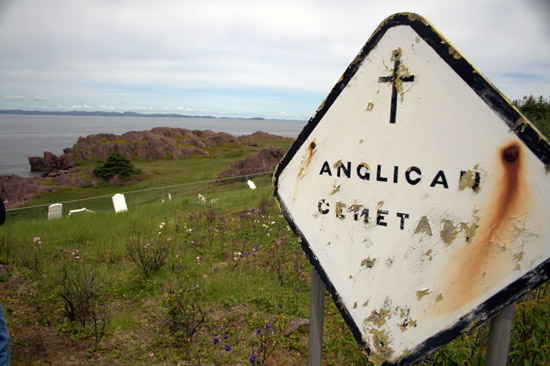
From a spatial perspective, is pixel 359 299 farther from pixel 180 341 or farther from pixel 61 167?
pixel 61 167

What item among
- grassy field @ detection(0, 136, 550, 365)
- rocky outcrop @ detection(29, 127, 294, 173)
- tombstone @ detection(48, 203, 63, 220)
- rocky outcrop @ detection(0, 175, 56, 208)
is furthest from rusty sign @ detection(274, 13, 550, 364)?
rocky outcrop @ detection(29, 127, 294, 173)

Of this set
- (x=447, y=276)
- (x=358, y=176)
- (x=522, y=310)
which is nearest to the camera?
(x=447, y=276)

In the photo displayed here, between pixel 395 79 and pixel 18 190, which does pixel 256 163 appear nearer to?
pixel 18 190

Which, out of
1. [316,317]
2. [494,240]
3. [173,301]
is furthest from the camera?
[173,301]

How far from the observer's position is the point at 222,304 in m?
4.31

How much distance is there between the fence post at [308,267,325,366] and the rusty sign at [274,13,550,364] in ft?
0.36

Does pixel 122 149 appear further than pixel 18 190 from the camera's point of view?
Yes

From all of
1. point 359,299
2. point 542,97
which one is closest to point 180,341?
point 359,299

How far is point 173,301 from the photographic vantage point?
395cm

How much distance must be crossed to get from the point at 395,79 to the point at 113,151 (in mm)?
48257

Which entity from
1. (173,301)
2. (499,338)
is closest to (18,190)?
(173,301)

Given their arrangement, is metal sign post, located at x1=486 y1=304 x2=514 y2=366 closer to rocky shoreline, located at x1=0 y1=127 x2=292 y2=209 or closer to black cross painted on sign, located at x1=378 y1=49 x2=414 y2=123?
black cross painted on sign, located at x1=378 y1=49 x2=414 y2=123

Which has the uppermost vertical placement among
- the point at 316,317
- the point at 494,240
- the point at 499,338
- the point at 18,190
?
the point at 494,240

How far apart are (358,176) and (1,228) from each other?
9.21 m
